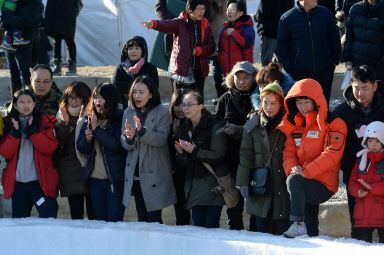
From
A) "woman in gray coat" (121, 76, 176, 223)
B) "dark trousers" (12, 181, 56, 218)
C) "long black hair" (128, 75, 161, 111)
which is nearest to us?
"woman in gray coat" (121, 76, 176, 223)

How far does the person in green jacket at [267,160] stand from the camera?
5.36 m

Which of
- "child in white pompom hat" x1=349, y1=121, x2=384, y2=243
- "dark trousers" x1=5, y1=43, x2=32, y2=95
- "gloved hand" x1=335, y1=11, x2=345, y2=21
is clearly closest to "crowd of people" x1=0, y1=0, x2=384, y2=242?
"child in white pompom hat" x1=349, y1=121, x2=384, y2=243

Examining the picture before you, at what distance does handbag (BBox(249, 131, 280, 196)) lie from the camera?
534cm

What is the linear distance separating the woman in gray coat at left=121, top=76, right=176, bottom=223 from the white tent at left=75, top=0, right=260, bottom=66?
6758 millimetres

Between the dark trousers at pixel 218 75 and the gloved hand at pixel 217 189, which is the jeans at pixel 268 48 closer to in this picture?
the dark trousers at pixel 218 75

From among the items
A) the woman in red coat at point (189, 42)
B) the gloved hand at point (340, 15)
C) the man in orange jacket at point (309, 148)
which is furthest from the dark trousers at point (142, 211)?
the gloved hand at point (340, 15)

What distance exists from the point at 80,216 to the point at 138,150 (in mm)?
961

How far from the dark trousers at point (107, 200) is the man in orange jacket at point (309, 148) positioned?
4.85ft

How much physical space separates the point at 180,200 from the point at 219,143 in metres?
0.76

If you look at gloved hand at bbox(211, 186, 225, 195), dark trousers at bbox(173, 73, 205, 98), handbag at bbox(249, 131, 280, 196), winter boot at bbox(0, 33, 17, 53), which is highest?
winter boot at bbox(0, 33, 17, 53)

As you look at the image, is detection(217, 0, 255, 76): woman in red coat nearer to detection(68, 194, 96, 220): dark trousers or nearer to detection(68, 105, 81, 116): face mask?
detection(68, 105, 81, 116): face mask

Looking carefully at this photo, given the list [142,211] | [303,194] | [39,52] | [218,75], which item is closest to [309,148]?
[303,194]

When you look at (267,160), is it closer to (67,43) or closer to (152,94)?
(152,94)

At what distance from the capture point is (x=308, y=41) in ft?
23.2
